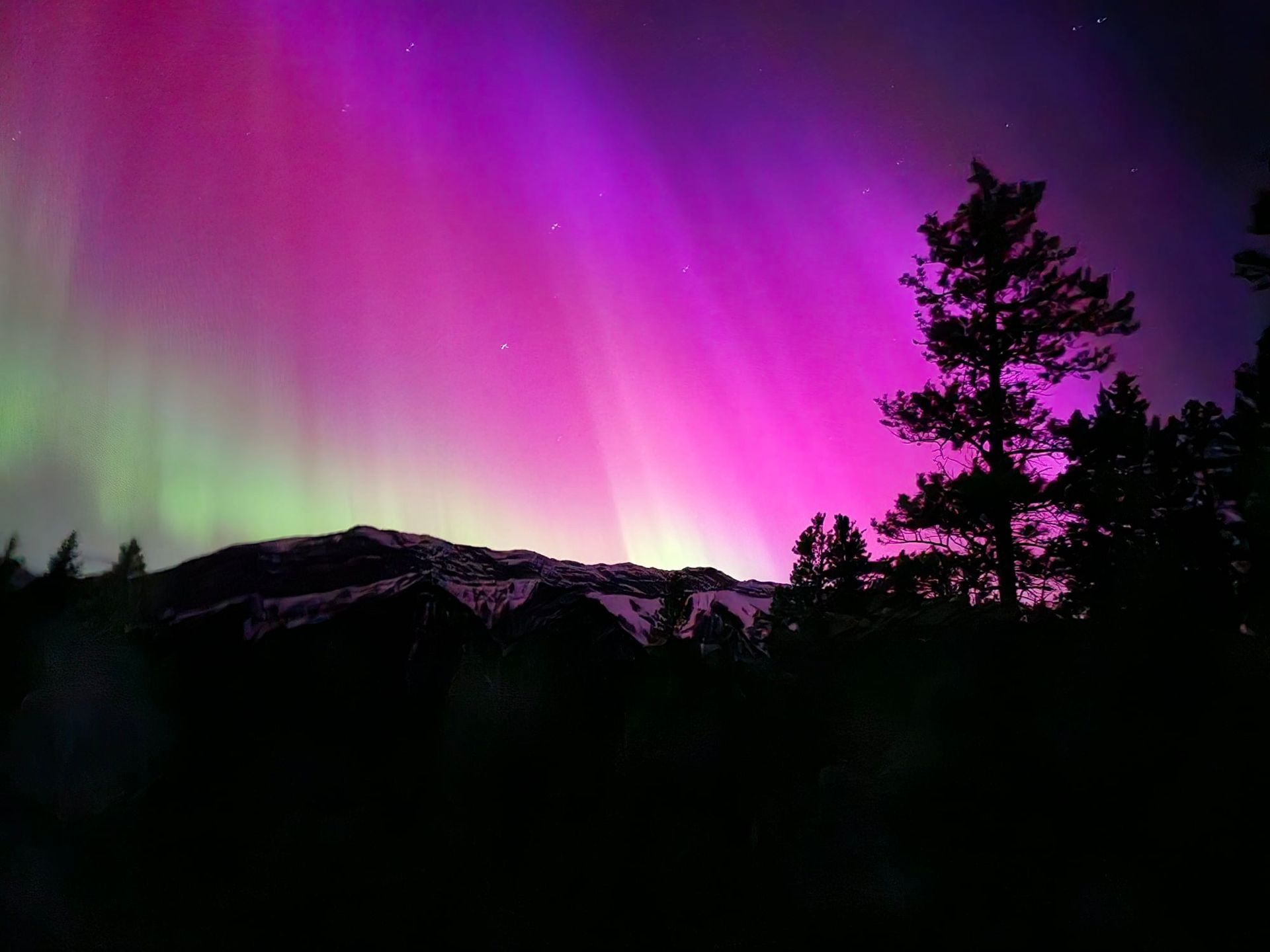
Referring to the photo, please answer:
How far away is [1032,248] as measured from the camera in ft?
53.7

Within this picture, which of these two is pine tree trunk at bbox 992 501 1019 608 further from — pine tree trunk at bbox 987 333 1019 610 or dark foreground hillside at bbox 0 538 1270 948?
dark foreground hillside at bbox 0 538 1270 948

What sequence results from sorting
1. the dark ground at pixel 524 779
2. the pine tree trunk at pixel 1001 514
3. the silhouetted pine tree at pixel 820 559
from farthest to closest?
1. the silhouetted pine tree at pixel 820 559
2. the pine tree trunk at pixel 1001 514
3. the dark ground at pixel 524 779

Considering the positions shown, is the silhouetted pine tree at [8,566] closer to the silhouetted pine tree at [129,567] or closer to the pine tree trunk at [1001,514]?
the silhouetted pine tree at [129,567]

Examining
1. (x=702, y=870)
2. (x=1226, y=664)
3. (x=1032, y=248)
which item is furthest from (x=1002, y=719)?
(x=1032, y=248)

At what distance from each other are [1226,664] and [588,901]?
158 cm

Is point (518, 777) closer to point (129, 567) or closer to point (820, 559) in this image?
point (129, 567)

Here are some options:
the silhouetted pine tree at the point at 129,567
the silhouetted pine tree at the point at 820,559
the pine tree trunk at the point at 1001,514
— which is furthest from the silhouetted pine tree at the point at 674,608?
the silhouetted pine tree at the point at 129,567

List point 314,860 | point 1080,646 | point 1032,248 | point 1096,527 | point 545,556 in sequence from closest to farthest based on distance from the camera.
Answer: point 1080,646
point 314,860
point 1096,527
point 1032,248
point 545,556

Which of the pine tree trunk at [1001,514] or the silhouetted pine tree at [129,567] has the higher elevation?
the pine tree trunk at [1001,514]

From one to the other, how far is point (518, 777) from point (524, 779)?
0.02 meters

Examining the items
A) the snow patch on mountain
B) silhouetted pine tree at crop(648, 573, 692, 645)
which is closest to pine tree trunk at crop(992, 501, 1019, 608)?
silhouetted pine tree at crop(648, 573, 692, 645)

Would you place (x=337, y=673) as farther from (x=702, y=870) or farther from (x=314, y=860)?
(x=702, y=870)

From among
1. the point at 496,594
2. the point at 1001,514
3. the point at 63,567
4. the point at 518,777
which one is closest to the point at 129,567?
the point at 63,567

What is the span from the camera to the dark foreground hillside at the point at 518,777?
4.97ft
